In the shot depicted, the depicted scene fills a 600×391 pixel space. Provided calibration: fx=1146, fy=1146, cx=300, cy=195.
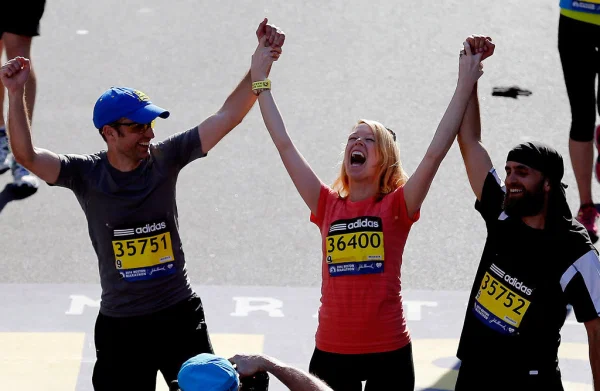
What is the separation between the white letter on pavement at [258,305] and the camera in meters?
7.19

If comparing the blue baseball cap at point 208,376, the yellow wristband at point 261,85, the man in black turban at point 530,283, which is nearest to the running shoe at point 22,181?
the yellow wristband at point 261,85

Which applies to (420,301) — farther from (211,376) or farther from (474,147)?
(211,376)

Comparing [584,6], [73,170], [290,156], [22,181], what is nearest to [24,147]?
[73,170]

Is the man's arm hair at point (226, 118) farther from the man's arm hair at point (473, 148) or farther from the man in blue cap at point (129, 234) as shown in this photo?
the man's arm hair at point (473, 148)

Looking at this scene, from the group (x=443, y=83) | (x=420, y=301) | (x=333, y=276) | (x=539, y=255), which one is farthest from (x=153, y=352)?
(x=443, y=83)

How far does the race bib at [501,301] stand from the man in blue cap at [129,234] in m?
1.25

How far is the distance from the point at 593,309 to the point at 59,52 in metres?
7.50

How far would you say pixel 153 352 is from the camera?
5.09 metres

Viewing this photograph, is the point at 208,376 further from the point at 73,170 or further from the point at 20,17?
the point at 20,17

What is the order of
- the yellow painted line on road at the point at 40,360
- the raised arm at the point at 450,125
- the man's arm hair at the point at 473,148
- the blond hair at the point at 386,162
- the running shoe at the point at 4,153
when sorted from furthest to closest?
the running shoe at the point at 4,153, the yellow painted line on road at the point at 40,360, the blond hair at the point at 386,162, the man's arm hair at the point at 473,148, the raised arm at the point at 450,125

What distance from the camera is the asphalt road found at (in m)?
7.91

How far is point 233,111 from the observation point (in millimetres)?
5254

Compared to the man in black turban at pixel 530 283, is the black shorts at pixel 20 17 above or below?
above

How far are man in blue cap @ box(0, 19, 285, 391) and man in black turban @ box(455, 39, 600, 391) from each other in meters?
1.26
